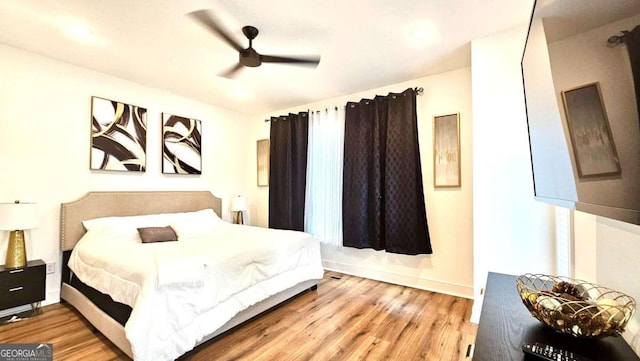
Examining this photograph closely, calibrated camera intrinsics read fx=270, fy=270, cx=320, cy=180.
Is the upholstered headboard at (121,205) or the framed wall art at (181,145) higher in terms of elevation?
the framed wall art at (181,145)

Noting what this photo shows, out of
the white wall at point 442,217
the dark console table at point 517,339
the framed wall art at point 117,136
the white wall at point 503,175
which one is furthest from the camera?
the framed wall art at point 117,136

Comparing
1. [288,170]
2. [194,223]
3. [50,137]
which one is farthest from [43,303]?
[288,170]

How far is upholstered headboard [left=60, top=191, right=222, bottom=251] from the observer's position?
9.67ft

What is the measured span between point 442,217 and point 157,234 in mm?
3359

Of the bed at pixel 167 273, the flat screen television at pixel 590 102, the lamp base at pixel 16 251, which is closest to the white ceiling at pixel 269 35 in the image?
the flat screen television at pixel 590 102

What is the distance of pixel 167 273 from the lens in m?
1.86

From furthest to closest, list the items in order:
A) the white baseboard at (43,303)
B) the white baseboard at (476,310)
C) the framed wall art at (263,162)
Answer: the framed wall art at (263,162) < the white baseboard at (43,303) < the white baseboard at (476,310)

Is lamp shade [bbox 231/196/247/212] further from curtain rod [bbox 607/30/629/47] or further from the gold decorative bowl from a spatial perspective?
curtain rod [bbox 607/30/629/47]

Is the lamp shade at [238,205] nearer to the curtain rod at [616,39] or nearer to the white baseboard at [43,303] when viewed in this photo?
the white baseboard at [43,303]

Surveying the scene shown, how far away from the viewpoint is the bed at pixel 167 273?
1.80 meters

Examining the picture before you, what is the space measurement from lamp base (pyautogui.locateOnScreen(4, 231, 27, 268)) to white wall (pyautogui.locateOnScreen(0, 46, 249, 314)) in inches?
6.6

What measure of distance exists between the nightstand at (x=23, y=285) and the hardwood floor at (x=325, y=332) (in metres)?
0.18

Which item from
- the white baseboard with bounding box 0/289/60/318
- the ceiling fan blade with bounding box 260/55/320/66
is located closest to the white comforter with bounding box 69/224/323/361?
the white baseboard with bounding box 0/289/60/318

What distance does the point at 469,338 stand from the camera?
224cm
